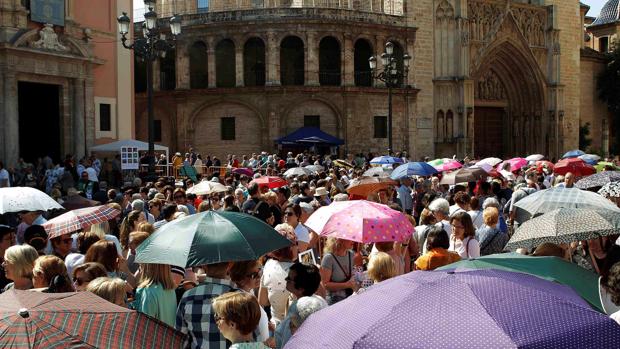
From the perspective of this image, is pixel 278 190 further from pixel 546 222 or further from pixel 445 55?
pixel 445 55

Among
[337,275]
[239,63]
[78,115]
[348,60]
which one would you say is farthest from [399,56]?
[337,275]

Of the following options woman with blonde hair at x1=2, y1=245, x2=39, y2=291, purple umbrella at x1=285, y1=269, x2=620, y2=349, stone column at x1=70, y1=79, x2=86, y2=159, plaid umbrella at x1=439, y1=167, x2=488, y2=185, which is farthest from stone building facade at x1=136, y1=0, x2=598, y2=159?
purple umbrella at x1=285, y1=269, x2=620, y2=349

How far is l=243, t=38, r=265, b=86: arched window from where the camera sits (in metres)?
39.6

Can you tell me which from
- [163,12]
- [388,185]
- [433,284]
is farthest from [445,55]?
[433,284]

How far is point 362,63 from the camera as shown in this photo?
4097 centimetres

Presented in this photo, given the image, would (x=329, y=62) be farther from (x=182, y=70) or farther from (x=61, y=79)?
(x=61, y=79)

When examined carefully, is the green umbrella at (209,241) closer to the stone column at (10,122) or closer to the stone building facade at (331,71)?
the stone column at (10,122)

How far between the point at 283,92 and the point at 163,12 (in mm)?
9737

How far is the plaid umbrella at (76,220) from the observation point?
8859 millimetres

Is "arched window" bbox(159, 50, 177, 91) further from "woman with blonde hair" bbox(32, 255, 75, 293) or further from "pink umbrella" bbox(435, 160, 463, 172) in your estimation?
"woman with blonde hair" bbox(32, 255, 75, 293)

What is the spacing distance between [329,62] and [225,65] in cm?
557

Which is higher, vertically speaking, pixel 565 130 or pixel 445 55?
pixel 445 55

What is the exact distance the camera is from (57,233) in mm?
8773

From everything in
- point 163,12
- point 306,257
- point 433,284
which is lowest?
point 306,257
